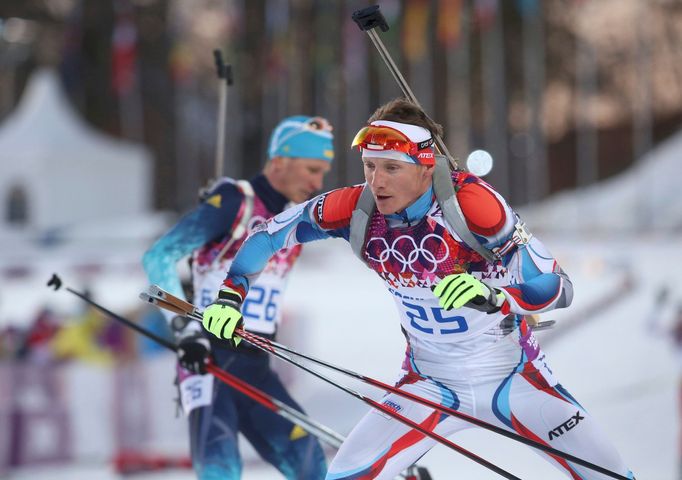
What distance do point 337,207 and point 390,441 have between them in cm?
95

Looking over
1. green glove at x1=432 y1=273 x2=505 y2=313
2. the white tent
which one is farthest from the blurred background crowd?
green glove at x1=432 y1=273 x2=505 y2=313

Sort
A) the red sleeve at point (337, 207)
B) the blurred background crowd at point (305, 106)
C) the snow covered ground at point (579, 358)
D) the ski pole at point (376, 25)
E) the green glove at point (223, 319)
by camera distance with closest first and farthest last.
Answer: the green glove at point (223, 319) < the red sleeve at point (337, 207) < the ski pole at point (376, 25) < the snow covered ground at point (579, 358) < the blurred background crowd at point (305, 106)

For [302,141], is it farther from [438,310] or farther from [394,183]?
[438,310]

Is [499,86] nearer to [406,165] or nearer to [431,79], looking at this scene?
[431,79]

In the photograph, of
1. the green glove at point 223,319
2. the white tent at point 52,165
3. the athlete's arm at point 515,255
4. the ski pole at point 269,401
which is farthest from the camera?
the white tent at point 52,165

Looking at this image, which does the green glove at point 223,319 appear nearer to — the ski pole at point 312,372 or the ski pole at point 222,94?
the ski pole at point 312,372

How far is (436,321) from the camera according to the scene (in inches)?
173

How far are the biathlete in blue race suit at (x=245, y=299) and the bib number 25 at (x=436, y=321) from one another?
1.27m

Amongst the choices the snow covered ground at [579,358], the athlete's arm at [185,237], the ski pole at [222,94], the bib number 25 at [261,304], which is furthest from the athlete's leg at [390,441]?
the snow covered ground at [579,358]

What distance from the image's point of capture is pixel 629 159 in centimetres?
3291

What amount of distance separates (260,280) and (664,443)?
6.29 meters

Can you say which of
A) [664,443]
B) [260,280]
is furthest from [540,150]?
[260,280]

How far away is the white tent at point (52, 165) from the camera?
2919cm

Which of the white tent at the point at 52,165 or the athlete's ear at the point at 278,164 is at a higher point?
the athlete's ear at the point at 278,164
